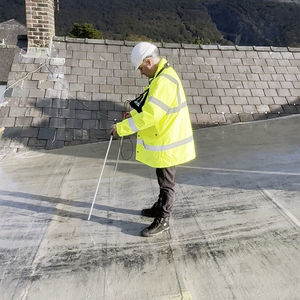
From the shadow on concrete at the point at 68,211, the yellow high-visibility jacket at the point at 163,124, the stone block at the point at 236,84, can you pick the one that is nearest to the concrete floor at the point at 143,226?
the shadow on concrete at the point at 68,211

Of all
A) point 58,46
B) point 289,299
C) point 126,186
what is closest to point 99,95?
point 58,46

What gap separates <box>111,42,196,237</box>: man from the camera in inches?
111

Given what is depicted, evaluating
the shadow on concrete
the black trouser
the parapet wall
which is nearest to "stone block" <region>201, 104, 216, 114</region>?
the parapet wall

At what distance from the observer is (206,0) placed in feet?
280

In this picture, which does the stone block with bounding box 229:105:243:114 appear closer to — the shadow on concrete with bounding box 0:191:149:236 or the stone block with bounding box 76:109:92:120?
the stone block with bounding box 76:109:92:120

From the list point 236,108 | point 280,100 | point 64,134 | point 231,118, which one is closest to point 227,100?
point 236,108

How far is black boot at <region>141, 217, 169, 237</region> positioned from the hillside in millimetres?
Result: 68426

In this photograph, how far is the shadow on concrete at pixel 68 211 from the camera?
3.30 meters

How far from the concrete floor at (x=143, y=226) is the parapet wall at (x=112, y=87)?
68cm

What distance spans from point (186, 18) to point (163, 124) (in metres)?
82.4

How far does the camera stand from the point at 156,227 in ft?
10.2

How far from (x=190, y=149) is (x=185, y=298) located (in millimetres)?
1279

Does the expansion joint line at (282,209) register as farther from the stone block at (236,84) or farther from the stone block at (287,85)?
the stone block at (287,85)

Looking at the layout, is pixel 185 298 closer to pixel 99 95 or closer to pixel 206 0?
pixel 99 95
